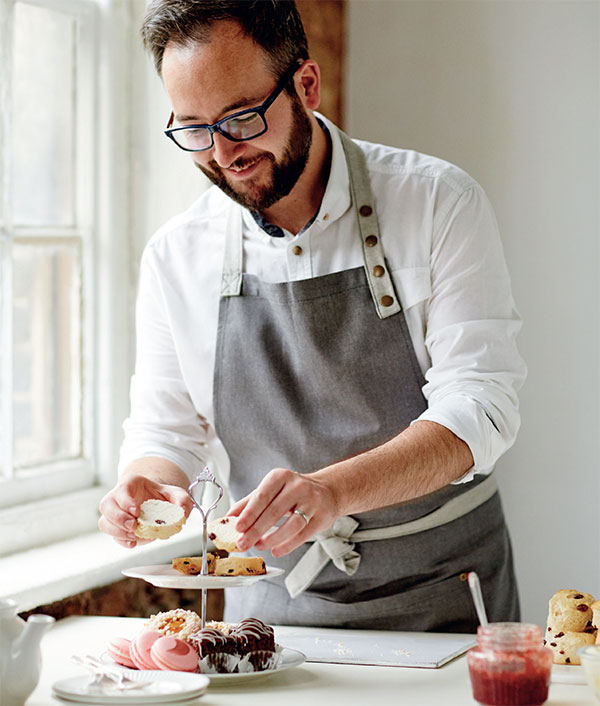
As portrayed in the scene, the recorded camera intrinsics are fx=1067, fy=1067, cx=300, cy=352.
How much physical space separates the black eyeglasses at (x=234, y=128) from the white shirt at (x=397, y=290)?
0.24 m

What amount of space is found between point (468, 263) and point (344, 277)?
0.24 m

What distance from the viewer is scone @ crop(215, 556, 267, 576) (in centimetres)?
169

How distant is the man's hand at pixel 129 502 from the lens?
5.70 feet

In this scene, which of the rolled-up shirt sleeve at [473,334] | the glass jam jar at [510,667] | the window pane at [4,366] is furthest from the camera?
the window pane at [4,366]

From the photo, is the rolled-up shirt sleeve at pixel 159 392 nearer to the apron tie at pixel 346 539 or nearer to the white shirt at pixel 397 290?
the white shirt at pixel 397 290

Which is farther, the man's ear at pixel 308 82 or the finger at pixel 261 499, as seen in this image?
the man's ear at pixel 308 82

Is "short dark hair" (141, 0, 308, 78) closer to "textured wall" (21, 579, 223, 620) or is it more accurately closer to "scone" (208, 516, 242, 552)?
"scone" (208, 516, 242, 552)

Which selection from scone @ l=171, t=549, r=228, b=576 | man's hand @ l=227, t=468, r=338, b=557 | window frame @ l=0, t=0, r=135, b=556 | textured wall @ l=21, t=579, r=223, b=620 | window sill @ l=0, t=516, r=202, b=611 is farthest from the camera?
window frame @ l=0, t=0, r=135, b=556

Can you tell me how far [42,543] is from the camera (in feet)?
7.93

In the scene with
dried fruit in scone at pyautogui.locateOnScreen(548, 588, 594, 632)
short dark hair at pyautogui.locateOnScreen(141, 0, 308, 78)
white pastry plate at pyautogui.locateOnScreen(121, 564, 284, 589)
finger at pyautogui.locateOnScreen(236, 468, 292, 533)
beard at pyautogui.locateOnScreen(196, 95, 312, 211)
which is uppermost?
short dark hair at pyautogui.locateOnScreen(141, 0, 308, 78)

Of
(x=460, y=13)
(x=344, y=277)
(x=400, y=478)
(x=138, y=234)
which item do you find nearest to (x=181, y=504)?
(x=400, y=478)

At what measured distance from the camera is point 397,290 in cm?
200

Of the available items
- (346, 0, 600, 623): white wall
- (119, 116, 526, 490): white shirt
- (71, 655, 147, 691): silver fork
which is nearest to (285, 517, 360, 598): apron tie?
(119, 116, 526, 490): white shirt

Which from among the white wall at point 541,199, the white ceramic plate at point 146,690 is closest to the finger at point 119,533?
the white ceramic plate at point 146,690
